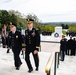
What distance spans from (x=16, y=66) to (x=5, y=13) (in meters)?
23.7

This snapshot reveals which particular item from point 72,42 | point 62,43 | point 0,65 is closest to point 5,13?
point 72,42

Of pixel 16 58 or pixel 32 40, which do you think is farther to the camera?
pixel 16 58

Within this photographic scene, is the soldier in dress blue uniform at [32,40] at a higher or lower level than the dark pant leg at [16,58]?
higher

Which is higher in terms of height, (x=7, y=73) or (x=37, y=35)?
(x=37, y=35)

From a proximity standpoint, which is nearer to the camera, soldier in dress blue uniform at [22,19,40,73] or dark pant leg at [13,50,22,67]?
soldier in dress blue uniform at [22,19,40,73]

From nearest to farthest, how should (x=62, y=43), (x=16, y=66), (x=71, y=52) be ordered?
1. (x=16, y=66)
2. (x=62, y=43)
3. (x=71, y=52)

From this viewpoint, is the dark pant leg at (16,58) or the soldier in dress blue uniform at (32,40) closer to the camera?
the soldier in dress blue uniform at (32,40)

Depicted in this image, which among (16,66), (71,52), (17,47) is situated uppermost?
(17,47)

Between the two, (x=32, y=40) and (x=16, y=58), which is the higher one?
(x=32, y=40)

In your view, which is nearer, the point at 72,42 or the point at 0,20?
the point at 72,42

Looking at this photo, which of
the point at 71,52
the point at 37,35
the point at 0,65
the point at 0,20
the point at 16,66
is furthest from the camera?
the point at 0,20

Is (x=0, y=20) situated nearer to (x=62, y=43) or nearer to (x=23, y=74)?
(x=62, y=43)

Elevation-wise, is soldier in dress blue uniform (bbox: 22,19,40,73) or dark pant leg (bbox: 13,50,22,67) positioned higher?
soldier in dress blue uniform (bbox: 22,19,40,73)

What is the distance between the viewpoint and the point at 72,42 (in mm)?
14797
